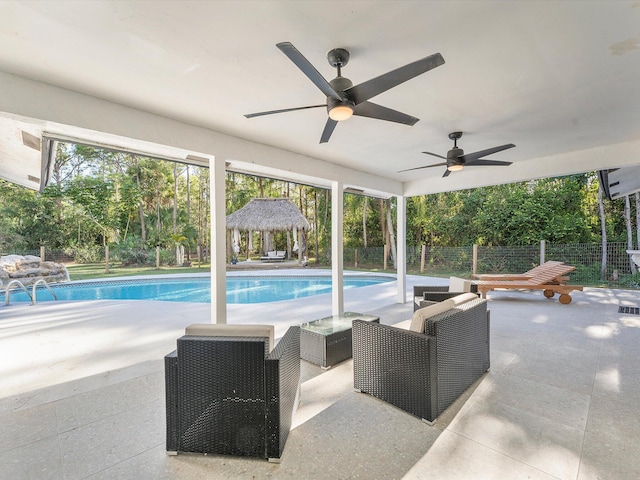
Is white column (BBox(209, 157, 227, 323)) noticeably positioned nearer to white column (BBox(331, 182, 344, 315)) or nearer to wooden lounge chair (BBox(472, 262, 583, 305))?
white column (BBox(331, 182, 344, 315))

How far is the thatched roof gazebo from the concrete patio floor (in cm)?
1140

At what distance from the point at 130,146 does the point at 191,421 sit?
3257 mm

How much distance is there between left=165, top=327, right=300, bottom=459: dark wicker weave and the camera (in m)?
1.83

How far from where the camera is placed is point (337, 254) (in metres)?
5.46

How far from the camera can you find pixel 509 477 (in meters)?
1.71

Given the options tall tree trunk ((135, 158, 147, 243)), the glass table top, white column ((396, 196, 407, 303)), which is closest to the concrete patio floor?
the glass table top

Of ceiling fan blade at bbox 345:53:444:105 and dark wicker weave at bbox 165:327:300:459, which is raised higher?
ceiling fan blade at bbox 345:53:444:105

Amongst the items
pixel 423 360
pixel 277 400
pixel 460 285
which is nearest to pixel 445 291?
pixel 460 285

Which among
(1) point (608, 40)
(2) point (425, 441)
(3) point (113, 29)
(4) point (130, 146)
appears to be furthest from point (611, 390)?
(4) point (130, 146)

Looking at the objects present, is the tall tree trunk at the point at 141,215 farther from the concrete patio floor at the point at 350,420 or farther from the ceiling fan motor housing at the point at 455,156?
the ceiling fan motor housing at the point at 455,156

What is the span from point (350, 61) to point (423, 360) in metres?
2.47

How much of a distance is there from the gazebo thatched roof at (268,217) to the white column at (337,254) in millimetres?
9985

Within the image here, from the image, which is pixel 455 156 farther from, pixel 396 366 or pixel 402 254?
pixel 402 254

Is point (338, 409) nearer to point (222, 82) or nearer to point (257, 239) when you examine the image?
point (222, 82)
